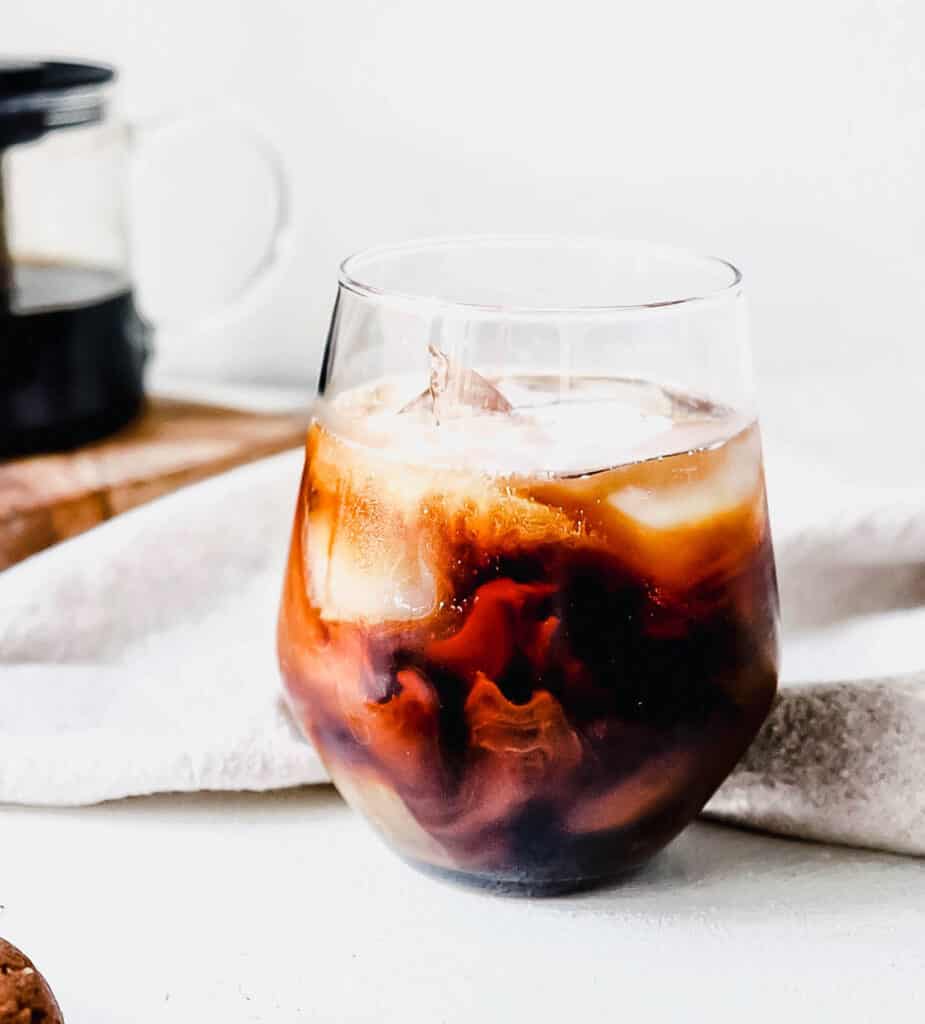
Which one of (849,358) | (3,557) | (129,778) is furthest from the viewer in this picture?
(849,358)

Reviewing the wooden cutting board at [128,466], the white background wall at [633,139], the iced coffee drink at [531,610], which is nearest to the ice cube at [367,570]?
the iced coffee drink at [531,610]

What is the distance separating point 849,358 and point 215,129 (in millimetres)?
465

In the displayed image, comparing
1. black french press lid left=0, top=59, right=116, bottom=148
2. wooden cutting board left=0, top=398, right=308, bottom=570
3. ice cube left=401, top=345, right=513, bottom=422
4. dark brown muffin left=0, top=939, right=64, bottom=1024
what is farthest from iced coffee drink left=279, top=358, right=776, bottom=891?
black french press lid left=0, top=59, right=116, bottom=148

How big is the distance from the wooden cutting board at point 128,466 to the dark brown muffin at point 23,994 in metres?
0.44

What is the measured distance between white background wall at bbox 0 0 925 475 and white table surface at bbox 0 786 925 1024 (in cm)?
41

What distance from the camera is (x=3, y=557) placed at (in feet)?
3.11

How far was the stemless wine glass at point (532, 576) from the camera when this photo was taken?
1.91ft

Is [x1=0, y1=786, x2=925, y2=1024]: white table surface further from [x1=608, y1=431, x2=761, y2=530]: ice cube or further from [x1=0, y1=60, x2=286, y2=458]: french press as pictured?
[x1=0, y1=60, x2=286, y2=458]: french press

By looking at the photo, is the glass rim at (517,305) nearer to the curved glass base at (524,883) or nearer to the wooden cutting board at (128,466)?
the curved glass base at (524,883)

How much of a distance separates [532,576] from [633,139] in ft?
1.89

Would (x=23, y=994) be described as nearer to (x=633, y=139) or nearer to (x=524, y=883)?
(x=524, y=883)

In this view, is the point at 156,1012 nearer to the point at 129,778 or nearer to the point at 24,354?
the point at 129,778

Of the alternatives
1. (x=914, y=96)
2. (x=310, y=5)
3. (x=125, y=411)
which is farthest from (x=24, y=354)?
(x=914, y=96)

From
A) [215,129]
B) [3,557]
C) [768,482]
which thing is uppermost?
[215,129]
